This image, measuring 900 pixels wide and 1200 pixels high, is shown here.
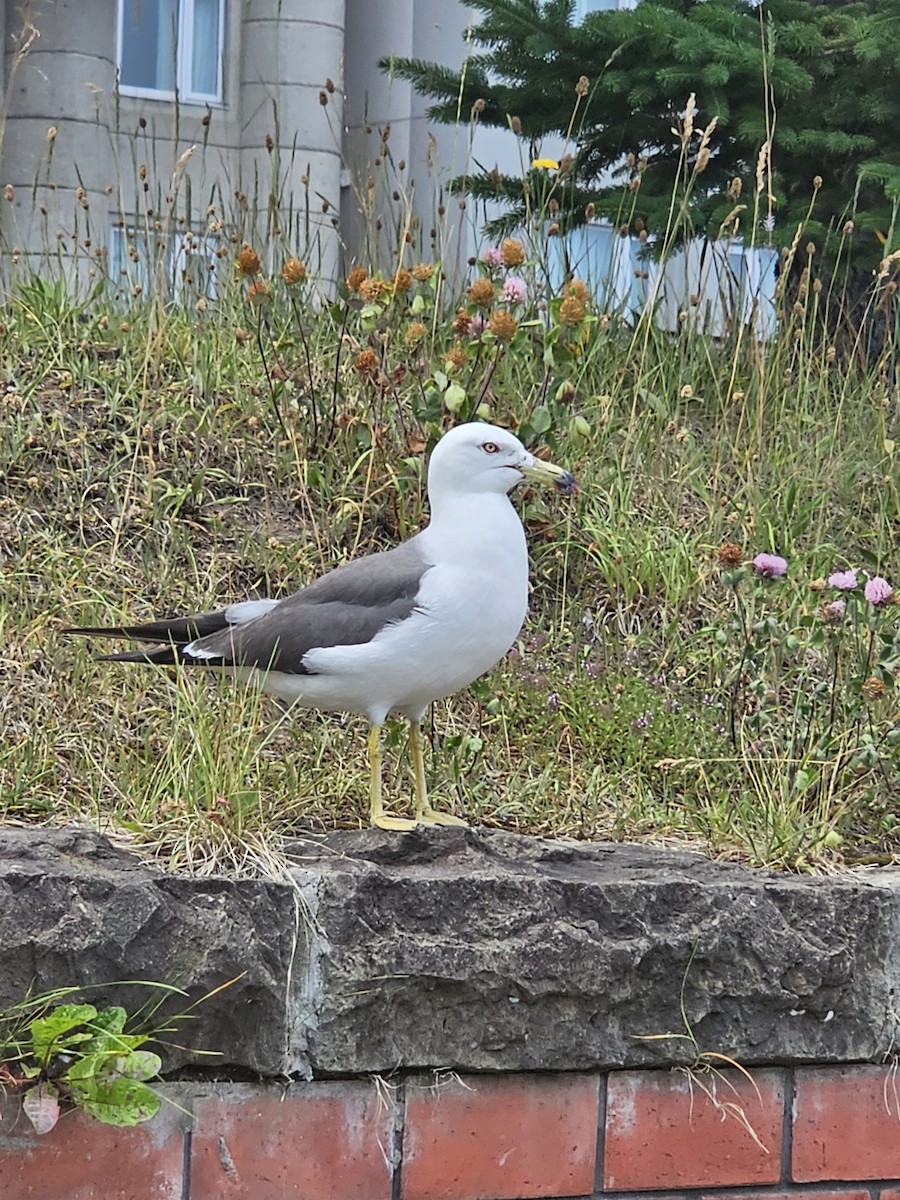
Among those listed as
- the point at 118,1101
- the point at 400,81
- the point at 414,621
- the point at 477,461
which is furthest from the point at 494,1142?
the point at 400,81

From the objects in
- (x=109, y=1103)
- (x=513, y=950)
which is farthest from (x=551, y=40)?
(x=109, y=1103)

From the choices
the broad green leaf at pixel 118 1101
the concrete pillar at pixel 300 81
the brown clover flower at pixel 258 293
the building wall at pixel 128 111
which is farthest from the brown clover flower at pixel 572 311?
the concrete pillar at pixel 300 81

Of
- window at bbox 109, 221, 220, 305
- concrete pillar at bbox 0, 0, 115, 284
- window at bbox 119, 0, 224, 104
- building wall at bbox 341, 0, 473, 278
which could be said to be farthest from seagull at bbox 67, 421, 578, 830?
window at bbox 119, 0, 224, 104

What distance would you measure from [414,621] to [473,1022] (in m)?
0.57

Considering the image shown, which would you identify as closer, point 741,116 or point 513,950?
point 513,950

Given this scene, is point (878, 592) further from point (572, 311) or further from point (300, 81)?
point (300, 81)

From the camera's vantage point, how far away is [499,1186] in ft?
6.95

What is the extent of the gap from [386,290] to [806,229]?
164cm

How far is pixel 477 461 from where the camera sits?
2.44 metres

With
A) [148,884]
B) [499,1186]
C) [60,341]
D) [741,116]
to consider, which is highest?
[741,116]

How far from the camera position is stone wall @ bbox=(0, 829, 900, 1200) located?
1978 millimetres

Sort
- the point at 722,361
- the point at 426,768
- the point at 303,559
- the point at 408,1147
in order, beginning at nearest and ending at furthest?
the point at 408,1147 → the point at 426,768 → the point at 303,559 → the point at 722,361

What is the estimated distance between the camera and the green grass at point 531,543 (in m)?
2.58

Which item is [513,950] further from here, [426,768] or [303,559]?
[303,559]
